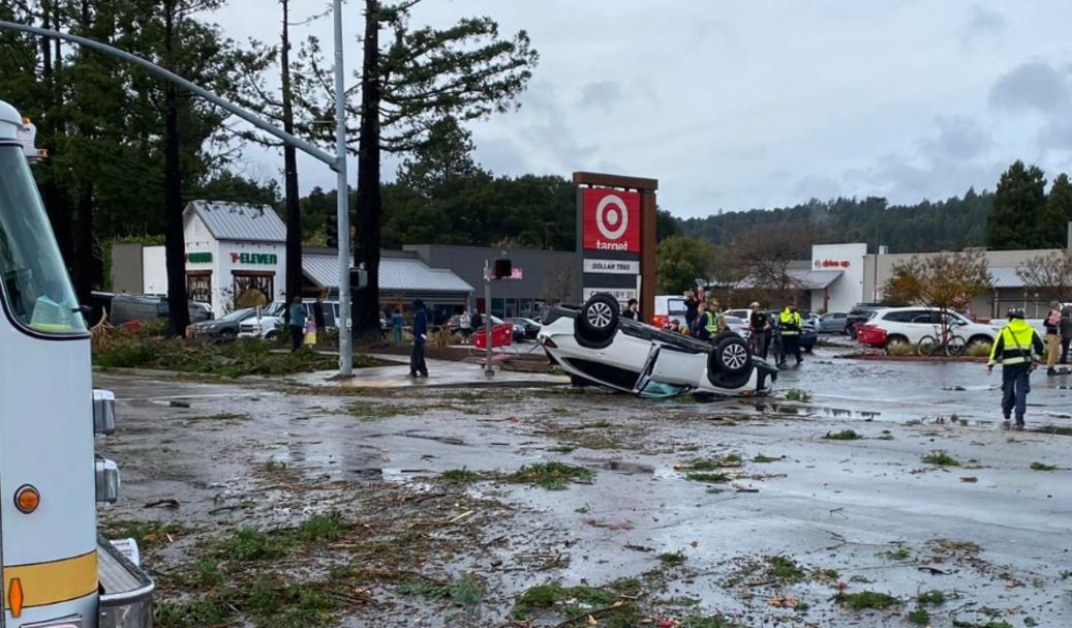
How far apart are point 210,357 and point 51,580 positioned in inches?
1022

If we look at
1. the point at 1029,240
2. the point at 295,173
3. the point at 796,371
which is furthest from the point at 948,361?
the point at 1029,240

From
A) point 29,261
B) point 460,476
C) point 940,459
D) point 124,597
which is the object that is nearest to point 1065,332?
point 940,459

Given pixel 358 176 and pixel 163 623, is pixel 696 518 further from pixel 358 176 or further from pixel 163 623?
pixel 358 176

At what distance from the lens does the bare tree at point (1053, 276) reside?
45500 mm

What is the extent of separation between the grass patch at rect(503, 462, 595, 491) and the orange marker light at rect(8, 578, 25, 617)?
6651mm

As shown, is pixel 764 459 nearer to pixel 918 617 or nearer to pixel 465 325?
pixel 918 617

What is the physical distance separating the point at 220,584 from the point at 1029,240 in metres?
91.8

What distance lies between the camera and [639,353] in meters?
19.9

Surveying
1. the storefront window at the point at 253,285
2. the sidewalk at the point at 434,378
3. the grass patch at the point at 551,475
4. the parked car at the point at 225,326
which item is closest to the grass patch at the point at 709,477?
the grass patch at the point at 551,475

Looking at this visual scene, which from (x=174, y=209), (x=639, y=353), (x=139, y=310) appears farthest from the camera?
(x=139, y=310)

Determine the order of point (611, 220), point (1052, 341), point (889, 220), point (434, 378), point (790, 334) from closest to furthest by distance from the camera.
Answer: point (434, 378) → point (1052, 341) → point (611, 220) → point (790, 334) → point (889, 220)

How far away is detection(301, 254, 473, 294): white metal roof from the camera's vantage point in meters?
62.7

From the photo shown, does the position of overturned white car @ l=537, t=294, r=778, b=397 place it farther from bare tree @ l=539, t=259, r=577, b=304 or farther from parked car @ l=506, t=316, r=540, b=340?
bare tree @ l=539, t=259, r=577, b=304

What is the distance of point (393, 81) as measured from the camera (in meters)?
32.7
